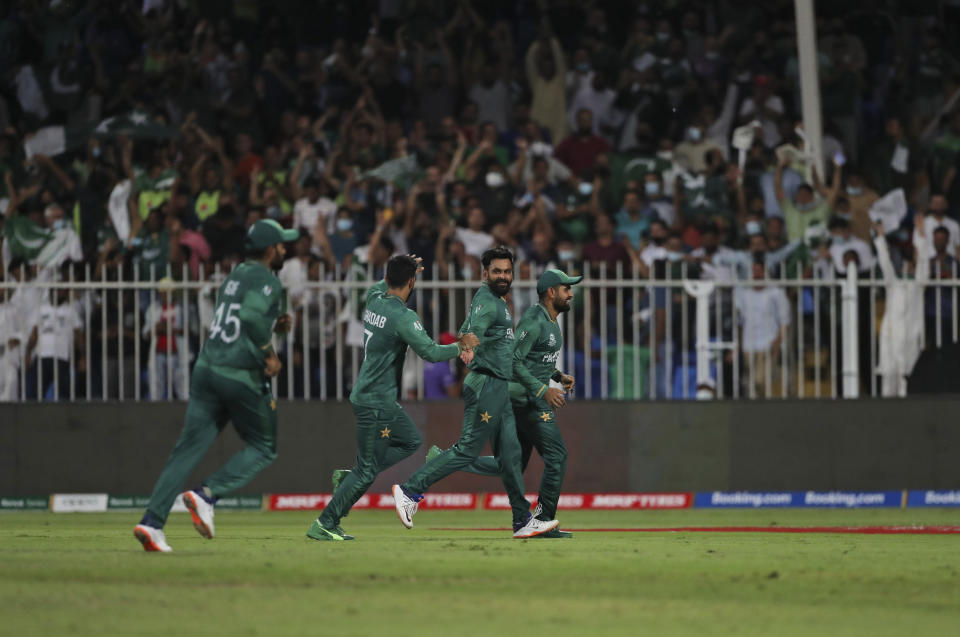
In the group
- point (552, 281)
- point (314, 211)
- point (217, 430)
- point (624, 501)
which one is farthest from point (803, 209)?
point (217, 430)

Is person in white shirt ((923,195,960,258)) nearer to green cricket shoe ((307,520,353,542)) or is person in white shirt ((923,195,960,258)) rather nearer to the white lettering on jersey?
the white lettering on jersey

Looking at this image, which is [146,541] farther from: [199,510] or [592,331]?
[592,331]

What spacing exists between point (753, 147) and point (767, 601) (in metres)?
13.6

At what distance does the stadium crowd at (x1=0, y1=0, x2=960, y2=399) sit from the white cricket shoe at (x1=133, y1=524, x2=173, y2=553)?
339 inches

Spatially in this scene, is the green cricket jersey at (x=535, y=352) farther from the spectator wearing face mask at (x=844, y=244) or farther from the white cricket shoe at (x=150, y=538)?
the spectator wearing face mask at (x=844, y=244)

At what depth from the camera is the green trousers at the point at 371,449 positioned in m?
12.5

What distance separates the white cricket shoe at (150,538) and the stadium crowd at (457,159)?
8620mm

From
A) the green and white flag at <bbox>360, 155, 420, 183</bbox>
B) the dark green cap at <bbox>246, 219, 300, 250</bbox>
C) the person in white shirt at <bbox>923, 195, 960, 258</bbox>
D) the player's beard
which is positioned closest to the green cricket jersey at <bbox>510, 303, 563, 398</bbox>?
the player's beard

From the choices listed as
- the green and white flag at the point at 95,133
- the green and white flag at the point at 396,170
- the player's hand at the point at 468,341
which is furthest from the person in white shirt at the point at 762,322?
the green and white flag at the point at 95,133

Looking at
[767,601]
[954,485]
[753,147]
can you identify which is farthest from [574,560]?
[753,147]

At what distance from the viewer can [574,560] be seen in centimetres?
1067

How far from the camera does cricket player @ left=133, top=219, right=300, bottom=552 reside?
10.6m

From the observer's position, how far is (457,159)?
71.6 ft

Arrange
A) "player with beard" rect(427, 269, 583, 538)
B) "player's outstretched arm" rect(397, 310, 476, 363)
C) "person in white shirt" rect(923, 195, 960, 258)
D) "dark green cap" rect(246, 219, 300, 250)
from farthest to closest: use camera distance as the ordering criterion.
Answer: "person in white shirt" rect(923, 195, 960, 258) < "player with beard" rect(427, 269, 583, 538) < "player's outstretched arm" rect(397, 310, 476, 363) < "dark green cap" rect(246, 219, 300, 250)
